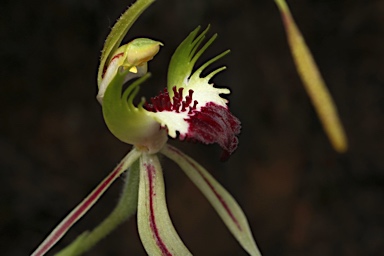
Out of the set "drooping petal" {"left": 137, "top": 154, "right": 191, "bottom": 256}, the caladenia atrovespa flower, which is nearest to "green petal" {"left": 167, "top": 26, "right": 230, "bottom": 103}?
the caladenia atrovespa flower

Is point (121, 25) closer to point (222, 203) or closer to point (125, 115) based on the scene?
point (125, 115)

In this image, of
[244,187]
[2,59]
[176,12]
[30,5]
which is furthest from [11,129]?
[244,187]

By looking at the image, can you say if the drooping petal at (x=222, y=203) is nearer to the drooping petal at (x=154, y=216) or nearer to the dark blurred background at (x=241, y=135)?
the drooping petal at (x=154, y=216)

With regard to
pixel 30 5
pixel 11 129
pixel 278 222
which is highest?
pixel 30 5

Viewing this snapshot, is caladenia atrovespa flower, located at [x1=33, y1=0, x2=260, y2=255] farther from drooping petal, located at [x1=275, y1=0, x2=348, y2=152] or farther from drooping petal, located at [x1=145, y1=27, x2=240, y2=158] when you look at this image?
drooping petal, located at [x1=275, y1=0, x2=348, y2=152]

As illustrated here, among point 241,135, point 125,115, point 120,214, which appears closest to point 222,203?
point 120,214

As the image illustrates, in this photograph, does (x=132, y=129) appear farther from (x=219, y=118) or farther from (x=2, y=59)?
(x=2, y=59)
